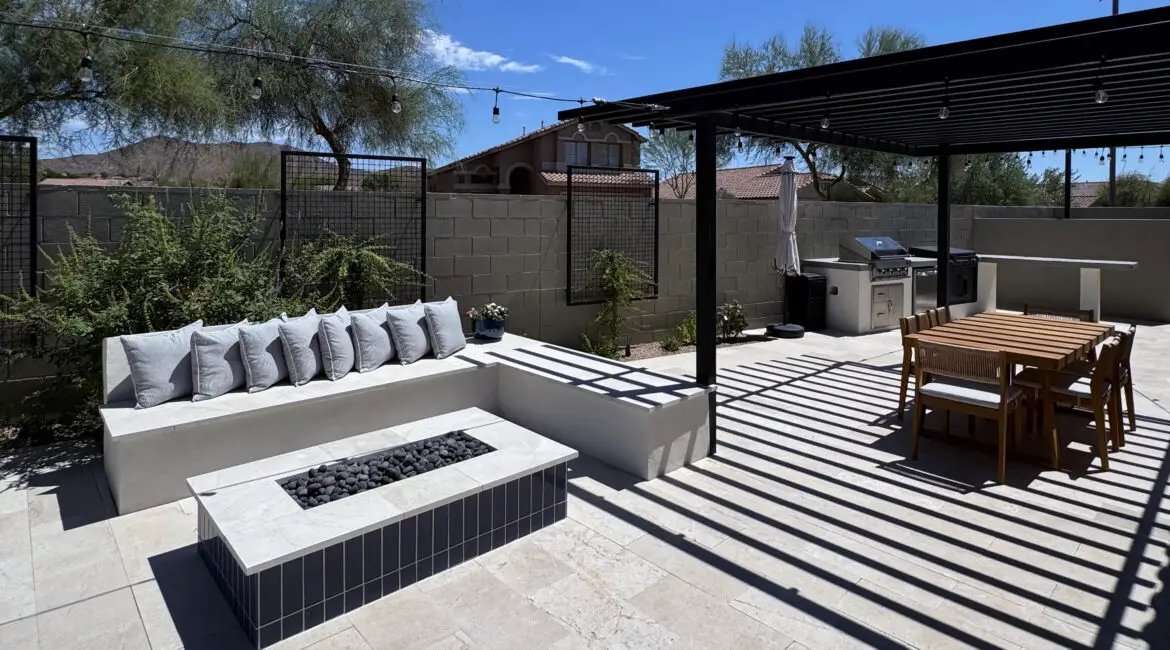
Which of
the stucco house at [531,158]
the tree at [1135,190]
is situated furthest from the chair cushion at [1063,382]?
the stucco house at [531,158]

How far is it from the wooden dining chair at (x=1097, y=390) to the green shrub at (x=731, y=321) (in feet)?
13.7

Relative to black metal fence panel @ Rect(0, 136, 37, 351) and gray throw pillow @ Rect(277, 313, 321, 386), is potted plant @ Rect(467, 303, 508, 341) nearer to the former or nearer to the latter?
gray throw pillow @ Rect(277, 313, 321, 386)

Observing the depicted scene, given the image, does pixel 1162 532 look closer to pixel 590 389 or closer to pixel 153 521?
pixel 590 389

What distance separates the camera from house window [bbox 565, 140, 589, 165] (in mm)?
29203

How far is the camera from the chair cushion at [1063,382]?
466 centimetres

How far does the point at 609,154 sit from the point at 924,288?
2230cm

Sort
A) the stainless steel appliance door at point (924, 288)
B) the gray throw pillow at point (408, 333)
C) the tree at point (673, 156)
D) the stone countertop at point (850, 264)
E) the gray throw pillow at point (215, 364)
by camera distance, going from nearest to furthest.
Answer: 1. the gray throw pillow at point (215, 364)
2. the gray throw pillow at point (408, 333)
3. the stone countertop at point (850, 264)
4. the stainless steel appliance door at point (924, 288)
5. the tree at point (673, 156)

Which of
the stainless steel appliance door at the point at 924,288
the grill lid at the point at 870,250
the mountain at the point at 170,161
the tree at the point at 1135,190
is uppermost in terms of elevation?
the tree at the point at 1135,190

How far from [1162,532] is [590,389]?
10.3 feet

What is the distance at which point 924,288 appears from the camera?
10289mm

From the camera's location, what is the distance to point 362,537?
2.93m

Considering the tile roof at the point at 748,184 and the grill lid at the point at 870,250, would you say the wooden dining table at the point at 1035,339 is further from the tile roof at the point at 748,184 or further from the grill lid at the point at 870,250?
the tile roof at the point at 748,184

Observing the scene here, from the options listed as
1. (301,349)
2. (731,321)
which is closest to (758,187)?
(731,321)

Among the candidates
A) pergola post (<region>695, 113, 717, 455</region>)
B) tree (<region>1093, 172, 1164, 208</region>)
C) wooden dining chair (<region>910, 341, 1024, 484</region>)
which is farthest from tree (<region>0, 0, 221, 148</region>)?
tree (<region>1093, 172, 1164, 208</region>)
